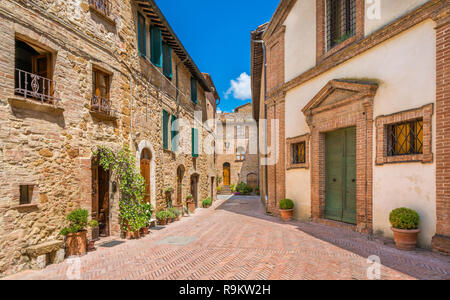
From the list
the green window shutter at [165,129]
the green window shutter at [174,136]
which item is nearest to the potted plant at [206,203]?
the green window shutter at [174,136]

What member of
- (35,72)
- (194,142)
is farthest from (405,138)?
(194,142)

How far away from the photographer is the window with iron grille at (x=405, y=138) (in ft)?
19.9

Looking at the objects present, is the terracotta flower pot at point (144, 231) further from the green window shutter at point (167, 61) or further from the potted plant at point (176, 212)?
the green window shutter at point (167, 61)

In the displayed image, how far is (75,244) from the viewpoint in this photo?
18.7 ft

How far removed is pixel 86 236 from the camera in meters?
6.02

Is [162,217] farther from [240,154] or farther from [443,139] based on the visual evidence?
[240,154]

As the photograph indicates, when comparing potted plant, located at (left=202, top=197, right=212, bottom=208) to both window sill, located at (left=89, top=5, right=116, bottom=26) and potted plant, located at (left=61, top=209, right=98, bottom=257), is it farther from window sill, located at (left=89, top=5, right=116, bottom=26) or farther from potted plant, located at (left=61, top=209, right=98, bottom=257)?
window sill, located at (left=89, top=5, right=116, bottom=26)

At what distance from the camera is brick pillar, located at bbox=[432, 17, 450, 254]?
5.34 m

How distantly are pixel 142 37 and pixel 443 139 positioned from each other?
29.4 feet

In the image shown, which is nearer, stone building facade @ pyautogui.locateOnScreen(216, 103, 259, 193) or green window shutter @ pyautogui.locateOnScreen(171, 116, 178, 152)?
green window shutter @ pyautogui.locateOnScreen(171, 116, 178, 152)

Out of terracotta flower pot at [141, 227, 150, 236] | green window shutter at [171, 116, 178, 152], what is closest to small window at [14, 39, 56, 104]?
terracotta flower pot at [141, 227, 150, 236]

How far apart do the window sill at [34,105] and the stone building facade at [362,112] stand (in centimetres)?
768

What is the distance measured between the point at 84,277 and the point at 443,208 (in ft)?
23.3

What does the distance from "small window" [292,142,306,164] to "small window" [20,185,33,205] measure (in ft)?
27.9
